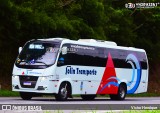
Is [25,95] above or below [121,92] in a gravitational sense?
above

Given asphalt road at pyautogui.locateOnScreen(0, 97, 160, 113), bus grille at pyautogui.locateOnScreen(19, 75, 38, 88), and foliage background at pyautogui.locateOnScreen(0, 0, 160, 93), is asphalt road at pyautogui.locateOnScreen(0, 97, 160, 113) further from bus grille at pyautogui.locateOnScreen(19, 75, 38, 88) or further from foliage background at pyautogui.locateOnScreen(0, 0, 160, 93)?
foliage background at pyautogui.locateOnScreen(0, 0, 160, 93)

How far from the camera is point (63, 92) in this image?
94.4 feet

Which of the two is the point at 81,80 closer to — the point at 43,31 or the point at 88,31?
the point at 43,31

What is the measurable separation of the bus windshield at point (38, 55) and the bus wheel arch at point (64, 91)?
1393 mm

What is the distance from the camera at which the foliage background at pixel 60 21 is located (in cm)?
3659

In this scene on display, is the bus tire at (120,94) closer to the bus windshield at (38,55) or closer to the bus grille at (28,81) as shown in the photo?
the bus windshield at (38,55)

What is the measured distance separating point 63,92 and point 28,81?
182 centimetres

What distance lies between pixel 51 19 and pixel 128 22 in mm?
Result: 15179

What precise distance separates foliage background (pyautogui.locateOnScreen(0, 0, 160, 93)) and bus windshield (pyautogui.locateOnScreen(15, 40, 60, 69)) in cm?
640

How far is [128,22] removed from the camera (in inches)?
2026

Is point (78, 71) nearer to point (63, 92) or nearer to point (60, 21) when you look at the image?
point (63, 92)

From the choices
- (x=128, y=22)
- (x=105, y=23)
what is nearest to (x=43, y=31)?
(x=105, y=23)

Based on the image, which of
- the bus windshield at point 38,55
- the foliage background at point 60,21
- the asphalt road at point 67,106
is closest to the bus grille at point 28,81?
the bus windshield at point 38,55

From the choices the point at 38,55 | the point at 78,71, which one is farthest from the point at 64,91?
the point at 38,55
